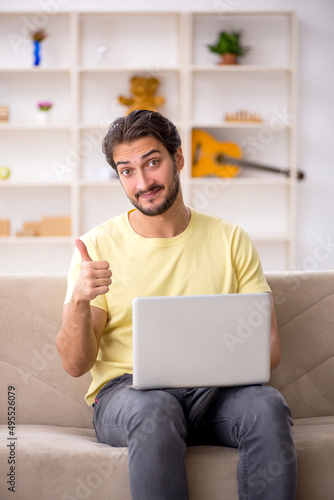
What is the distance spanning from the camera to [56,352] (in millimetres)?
1843

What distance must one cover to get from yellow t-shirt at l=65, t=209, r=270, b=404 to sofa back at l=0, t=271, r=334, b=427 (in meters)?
0.16

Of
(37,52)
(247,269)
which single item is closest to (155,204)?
(247,269)

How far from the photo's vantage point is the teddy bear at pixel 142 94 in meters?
4.58

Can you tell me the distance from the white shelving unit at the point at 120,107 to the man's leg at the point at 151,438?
321cm

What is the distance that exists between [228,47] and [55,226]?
5.87 ft

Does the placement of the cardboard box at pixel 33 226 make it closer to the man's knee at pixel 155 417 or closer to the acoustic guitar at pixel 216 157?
the acoustic guitar at pixel 216 157

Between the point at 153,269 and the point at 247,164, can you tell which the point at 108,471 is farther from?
the point at 247,164

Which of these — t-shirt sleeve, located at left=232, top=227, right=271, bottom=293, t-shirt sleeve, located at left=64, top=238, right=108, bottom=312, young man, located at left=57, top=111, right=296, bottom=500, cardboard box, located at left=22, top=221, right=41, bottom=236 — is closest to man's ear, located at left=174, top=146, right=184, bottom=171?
young man, located at left=57, top=111, right=296, bottom=500

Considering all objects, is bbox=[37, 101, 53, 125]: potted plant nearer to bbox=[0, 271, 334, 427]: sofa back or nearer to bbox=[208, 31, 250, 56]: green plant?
bbox=[208, 31, 250, 56]: green plant

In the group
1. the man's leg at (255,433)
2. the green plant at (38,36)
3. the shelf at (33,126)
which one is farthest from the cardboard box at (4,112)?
the man's leg at (255,433)

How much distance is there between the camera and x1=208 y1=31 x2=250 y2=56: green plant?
14.9 ft

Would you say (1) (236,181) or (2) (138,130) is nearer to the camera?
(2) (138,130)

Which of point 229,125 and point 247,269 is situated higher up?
point 229,125

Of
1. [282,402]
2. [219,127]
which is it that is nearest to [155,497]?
[282,402]
